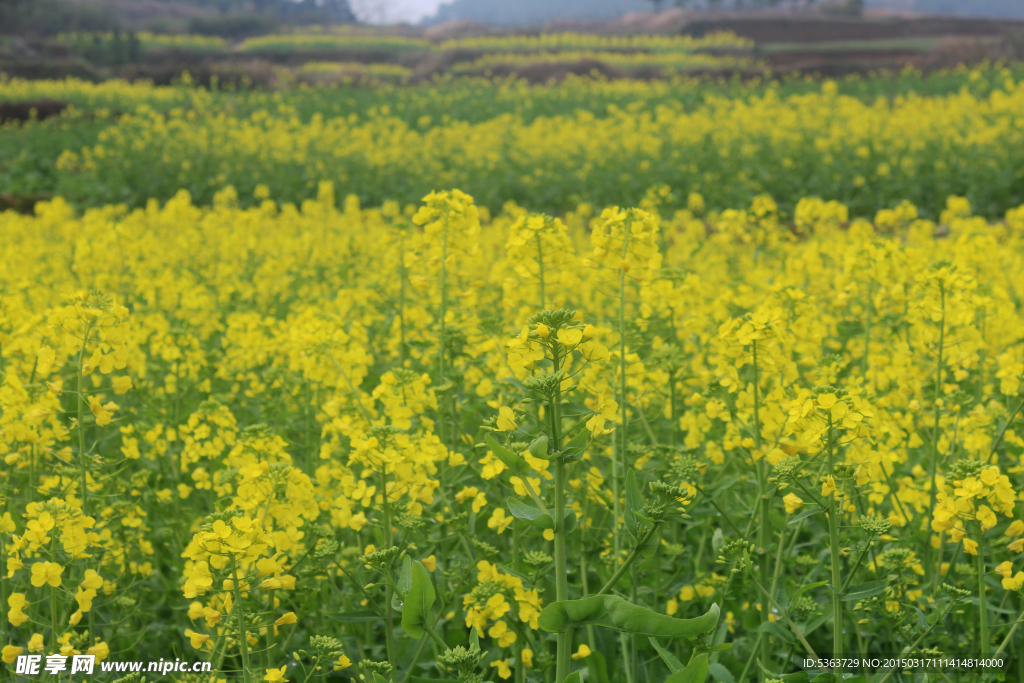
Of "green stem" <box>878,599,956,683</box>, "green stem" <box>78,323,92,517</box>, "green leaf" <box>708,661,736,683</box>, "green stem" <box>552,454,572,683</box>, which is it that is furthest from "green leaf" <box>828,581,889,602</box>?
"green stem" <box>78,323,92,517</box>

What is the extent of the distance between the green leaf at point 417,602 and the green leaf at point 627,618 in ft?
0.96

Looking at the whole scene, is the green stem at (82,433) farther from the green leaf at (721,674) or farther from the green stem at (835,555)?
the green stem at (835,555)

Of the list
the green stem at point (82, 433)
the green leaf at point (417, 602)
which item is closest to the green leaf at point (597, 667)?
the green leaf at point (417, 602)

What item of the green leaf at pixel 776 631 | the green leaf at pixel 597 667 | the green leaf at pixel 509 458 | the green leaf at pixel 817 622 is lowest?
the green leaf at pixel 597 667

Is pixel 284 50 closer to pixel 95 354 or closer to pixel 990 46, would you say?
pixel 990 46

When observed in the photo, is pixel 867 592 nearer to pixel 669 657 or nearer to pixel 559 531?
pixel 669 657

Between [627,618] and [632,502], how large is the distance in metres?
0.25

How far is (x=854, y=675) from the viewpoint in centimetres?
194

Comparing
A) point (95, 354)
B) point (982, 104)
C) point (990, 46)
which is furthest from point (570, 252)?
point (990, 46)

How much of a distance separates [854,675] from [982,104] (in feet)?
49.1

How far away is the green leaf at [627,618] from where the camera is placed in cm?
148

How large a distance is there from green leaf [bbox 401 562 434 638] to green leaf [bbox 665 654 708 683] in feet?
1.77

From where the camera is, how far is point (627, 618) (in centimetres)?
149

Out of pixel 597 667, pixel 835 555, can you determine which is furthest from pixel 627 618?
pixel 597 667
